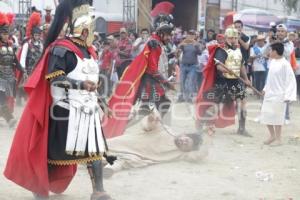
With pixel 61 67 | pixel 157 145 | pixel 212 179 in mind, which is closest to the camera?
pixel 61 67

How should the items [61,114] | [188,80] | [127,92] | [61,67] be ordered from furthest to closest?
[188,80] < [127,92] < [61,114] < [61,67]

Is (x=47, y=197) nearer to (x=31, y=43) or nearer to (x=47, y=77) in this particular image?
(x=47, y=77)

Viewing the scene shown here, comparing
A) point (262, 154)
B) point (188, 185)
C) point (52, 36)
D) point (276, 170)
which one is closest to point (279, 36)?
point (262, 154)

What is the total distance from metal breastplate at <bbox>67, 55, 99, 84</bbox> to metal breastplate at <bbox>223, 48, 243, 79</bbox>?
4.54 metres

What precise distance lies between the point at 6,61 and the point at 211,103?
3.49m

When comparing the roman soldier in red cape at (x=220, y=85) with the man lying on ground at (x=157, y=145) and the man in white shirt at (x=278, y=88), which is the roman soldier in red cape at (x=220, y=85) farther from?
the man lying on ground at (x=157, y=145)

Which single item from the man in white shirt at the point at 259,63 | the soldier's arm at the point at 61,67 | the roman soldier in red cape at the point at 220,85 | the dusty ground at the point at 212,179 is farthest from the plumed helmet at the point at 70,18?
the man in white shirt at the point at 259,63

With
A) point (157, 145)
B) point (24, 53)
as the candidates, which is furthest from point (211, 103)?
point (24, 53)

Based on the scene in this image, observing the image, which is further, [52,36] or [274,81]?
[274,81]

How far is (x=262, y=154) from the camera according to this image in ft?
27.9

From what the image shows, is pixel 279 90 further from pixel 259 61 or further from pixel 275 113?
pixel 259 61

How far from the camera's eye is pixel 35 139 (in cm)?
541

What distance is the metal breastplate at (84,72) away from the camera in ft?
18.0

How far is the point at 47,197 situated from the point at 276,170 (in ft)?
9.93
